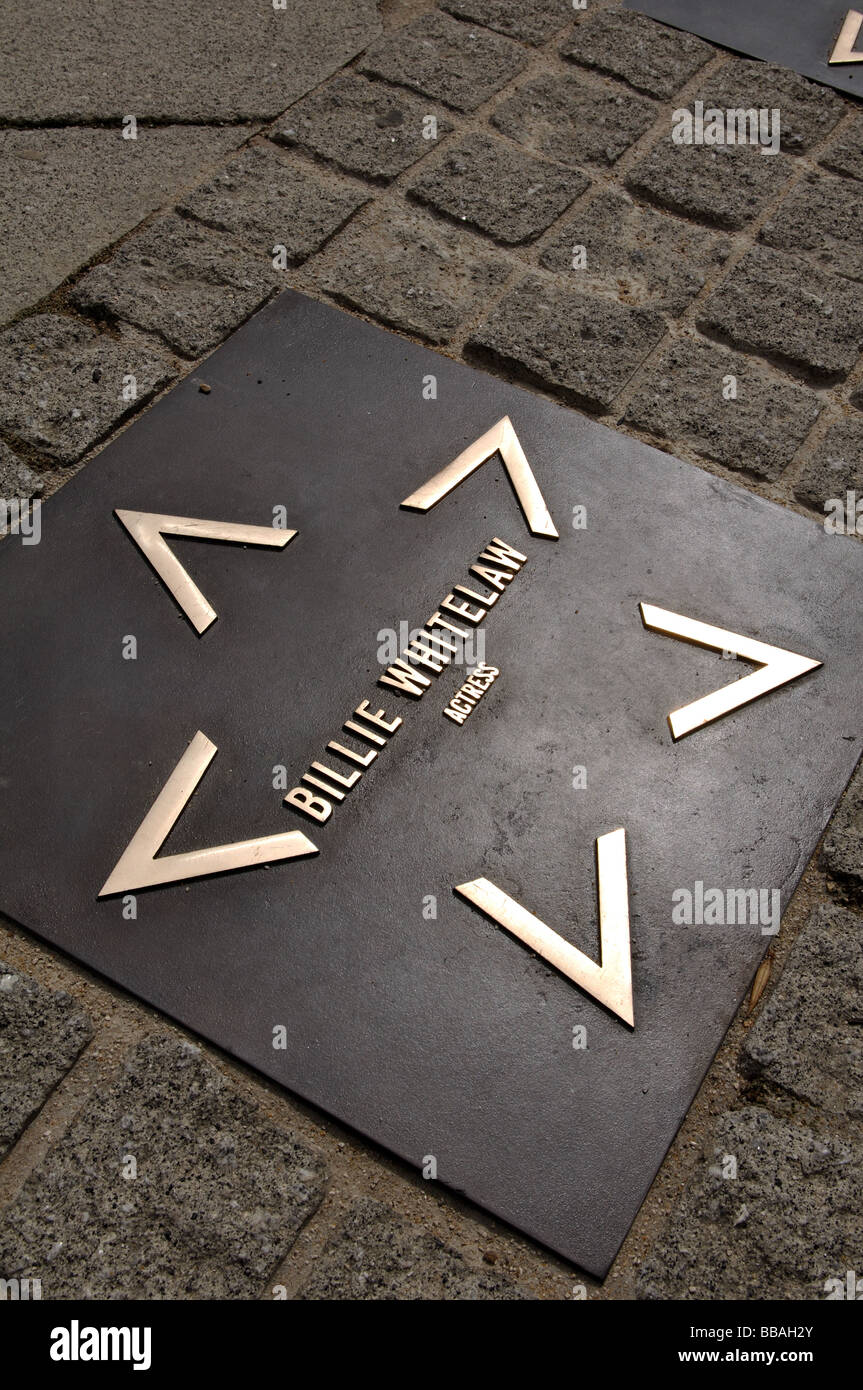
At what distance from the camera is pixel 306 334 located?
3242mm

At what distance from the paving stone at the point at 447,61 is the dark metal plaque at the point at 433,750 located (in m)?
1.47

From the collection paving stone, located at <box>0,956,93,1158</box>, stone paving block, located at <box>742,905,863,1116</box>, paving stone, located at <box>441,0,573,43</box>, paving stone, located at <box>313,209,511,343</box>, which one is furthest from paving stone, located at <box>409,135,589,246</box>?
paving stone, located at <box>0,956,93,1158</box>

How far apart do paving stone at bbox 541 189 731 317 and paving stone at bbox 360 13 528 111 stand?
2.35 feet

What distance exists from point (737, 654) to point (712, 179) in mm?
2012

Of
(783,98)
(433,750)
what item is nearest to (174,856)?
(433,750)

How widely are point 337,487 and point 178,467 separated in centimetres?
41

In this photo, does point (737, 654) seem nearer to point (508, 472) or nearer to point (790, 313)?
point (508, 472)

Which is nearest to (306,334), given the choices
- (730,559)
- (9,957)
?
(730,559)

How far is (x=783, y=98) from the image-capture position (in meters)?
4.12

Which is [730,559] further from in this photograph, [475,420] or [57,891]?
[57,891]

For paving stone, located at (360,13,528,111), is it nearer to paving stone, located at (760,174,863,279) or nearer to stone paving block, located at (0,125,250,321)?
stone paving block, located at (0,125,250,321)

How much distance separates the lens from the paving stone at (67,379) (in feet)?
9.78

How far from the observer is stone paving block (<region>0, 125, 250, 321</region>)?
11.0ft

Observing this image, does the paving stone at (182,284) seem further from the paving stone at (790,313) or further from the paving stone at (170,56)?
the paving stone at (790,313)
